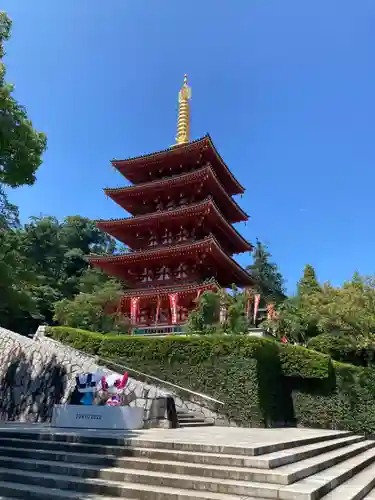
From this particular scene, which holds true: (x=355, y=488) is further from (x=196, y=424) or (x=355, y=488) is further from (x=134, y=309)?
(x=134, y=309)

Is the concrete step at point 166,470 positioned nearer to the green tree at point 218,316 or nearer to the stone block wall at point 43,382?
the stone block wall at point 43,382

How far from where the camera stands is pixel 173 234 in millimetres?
24859

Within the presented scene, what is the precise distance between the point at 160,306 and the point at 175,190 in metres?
7.16

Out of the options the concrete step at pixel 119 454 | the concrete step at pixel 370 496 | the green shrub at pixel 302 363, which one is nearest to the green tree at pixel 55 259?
the green shrub at pixel 302 363

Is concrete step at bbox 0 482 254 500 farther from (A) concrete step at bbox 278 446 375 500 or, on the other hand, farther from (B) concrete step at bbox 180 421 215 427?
(B) concrete step at bbox 180 421 215 427

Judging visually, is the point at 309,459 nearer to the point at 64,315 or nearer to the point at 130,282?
the point at 64,315

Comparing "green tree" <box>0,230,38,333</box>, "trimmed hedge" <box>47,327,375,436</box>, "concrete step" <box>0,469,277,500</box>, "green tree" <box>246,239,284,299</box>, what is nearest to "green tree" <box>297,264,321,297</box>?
"green tree" <box>246,239,284,299</box>

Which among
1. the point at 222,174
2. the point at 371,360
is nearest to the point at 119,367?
the point at 371,360

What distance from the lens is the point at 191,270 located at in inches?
914

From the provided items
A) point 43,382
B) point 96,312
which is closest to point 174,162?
point 96,312

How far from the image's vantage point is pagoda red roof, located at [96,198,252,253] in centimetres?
2258

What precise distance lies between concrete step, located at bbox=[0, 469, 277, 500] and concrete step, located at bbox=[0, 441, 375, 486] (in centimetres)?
12

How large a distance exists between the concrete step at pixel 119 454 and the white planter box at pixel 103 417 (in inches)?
86.0

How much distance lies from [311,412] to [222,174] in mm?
16005
